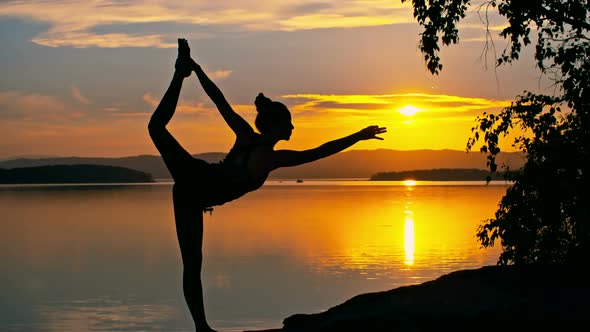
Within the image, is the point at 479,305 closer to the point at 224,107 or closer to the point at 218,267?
the point at 224,107

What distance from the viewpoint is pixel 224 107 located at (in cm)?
827

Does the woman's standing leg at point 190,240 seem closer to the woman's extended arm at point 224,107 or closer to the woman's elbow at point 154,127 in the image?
the woman's elbow at point 154,127

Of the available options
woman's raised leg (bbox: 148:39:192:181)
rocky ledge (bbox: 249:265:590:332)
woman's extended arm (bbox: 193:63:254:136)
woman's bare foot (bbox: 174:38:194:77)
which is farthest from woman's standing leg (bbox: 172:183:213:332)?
woman's bare foot (bbox: 174:38:194:77)

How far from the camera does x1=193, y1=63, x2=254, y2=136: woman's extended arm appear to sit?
8.09m

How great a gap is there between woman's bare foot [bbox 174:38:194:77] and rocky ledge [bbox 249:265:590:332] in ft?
8.26

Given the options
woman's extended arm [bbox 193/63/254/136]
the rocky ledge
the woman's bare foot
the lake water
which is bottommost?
the lake water

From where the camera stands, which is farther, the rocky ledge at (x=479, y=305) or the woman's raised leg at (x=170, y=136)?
the woman's raised leg at (x=170, y=136)

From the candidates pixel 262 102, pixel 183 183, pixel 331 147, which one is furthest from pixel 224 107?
pixel 331 147

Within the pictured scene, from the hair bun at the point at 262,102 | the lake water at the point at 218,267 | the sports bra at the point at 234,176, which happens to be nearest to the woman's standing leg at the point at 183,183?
the sports bra at the point at 234,176

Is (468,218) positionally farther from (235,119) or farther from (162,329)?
(235,119)

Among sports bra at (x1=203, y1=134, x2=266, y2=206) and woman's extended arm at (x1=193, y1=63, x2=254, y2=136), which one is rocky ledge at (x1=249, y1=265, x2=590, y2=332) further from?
woman's extended arm at (x1=193, y1=63, x2=254, y2=136)

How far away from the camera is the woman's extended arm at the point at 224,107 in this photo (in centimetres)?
809

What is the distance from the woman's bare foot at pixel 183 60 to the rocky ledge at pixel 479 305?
252cm

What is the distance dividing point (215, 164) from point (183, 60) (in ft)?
3.37
